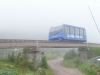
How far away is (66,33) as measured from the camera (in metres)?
45.2

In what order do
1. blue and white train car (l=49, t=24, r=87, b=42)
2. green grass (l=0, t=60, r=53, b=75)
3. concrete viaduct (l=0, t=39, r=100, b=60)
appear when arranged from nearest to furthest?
green grass (l=0, t=60, r=53, b=75)
concrete viaduct (l=0, t=39, r=100, b=60)
blue and white train car (l=49, t=24, r=87, b=42)

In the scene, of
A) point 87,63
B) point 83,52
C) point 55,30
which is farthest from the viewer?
point 83,52

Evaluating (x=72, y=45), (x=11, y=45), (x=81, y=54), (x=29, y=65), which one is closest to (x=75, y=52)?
(x=81, y=54)

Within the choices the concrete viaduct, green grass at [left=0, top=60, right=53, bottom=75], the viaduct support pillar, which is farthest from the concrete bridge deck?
green grass at [left=0, top=60, right=53, bottom=75]

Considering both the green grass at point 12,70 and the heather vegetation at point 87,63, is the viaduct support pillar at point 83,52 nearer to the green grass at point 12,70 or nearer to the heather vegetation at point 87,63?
the heather vegetation at point 87,63

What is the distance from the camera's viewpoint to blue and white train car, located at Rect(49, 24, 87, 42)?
146 feet

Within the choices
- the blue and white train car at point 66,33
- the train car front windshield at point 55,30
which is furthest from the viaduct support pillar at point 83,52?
the train car front windshield at point 55,30

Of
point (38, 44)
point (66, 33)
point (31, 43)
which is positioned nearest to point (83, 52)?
point (66, 33)

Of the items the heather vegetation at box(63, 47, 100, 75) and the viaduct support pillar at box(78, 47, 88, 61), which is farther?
the viaduct support pillar at box(78, 47, 88, 61)

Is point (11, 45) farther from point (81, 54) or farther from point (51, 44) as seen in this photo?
point (81, 54)

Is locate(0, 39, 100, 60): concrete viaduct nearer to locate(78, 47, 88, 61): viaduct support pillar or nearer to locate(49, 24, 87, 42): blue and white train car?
locate(78, 47, 88, 61): viaduct support pillar

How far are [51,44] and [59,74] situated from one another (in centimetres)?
1454

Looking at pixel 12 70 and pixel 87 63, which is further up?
pixel 12 70

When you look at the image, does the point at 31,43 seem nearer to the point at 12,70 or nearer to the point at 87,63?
the point at 87,63
